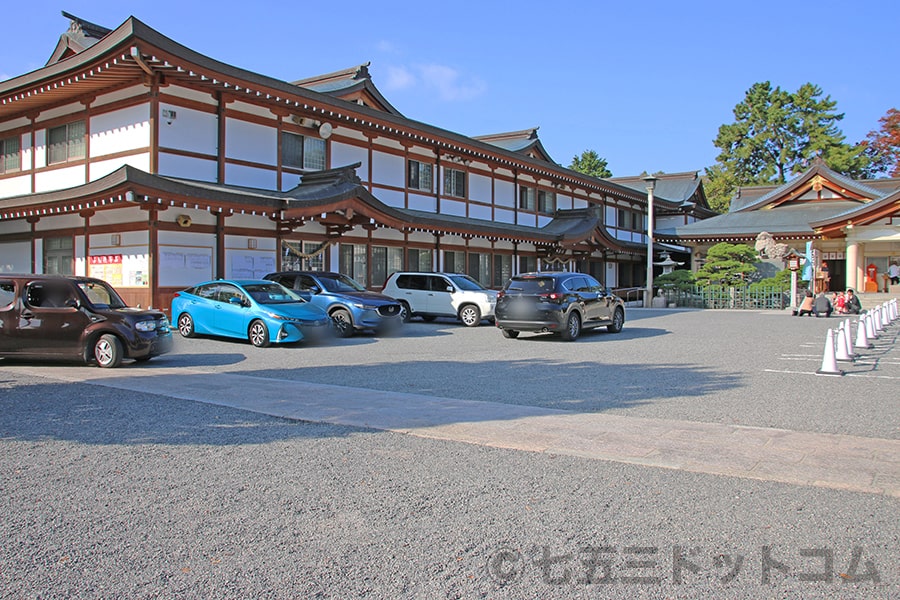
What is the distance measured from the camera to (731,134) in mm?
64500

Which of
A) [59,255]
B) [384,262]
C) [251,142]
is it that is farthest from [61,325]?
[384,262]

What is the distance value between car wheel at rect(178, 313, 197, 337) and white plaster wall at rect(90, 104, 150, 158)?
5158 millimetres

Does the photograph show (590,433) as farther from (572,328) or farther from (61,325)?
(572,328)

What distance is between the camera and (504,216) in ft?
104

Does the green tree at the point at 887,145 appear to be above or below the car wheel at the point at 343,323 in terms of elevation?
above

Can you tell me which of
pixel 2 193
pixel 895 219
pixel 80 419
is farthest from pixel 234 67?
pixel 895 219

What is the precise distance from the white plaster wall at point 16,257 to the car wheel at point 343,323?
1130 cm

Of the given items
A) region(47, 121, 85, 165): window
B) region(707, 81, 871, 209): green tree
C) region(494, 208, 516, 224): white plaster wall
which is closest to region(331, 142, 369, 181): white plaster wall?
region(47, 121, 85, 165): window

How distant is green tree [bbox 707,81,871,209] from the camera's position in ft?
193

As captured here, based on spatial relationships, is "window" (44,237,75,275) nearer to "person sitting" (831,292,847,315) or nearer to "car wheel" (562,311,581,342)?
"car wheel" (562,311,581,342)

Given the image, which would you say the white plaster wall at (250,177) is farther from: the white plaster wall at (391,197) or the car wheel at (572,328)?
the car wheel at (572,328)

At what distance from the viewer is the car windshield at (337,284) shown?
17.5m

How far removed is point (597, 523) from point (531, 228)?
2816 cm

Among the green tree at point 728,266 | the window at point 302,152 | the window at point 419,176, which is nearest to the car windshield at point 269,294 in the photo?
the window at point 302,152
